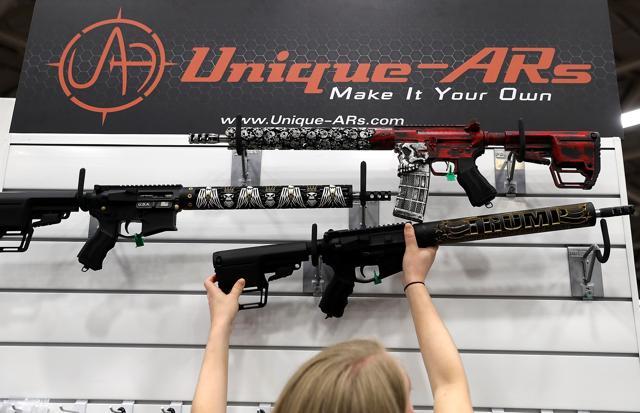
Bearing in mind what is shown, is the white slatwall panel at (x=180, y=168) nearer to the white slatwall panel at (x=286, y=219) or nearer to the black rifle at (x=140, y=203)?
the white slatwall panel at (x=286, y=219)

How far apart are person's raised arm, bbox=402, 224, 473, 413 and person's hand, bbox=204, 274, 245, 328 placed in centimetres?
59

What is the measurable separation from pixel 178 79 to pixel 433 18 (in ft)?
3.97

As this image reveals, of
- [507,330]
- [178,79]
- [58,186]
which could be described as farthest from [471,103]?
[58,186]

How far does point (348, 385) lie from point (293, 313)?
1.13 metres

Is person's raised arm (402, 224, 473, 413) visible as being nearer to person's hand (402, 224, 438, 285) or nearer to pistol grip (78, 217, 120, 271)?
person's hand (402, 224, 438, 285)

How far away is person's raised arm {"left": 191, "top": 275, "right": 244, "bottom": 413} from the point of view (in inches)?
52.5

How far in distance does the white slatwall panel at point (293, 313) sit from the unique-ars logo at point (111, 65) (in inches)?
14.7

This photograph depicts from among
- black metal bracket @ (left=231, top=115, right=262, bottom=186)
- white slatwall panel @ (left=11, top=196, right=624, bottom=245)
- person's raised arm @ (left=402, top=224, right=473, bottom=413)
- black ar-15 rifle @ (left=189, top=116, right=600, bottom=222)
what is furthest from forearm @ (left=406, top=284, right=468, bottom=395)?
black metal bracket @ (left=231, top=115, right=262, bottom=186)

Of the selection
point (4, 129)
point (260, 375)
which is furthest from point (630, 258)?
point (4, 129)

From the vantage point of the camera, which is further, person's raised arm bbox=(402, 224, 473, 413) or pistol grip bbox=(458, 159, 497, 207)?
pistol grip bbox=(458, 159, 497, 207)

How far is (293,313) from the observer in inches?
Result: 75.9

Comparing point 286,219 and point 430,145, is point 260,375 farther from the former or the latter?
point 430,145

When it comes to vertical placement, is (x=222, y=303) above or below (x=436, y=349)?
above

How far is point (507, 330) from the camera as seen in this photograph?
1879mm
